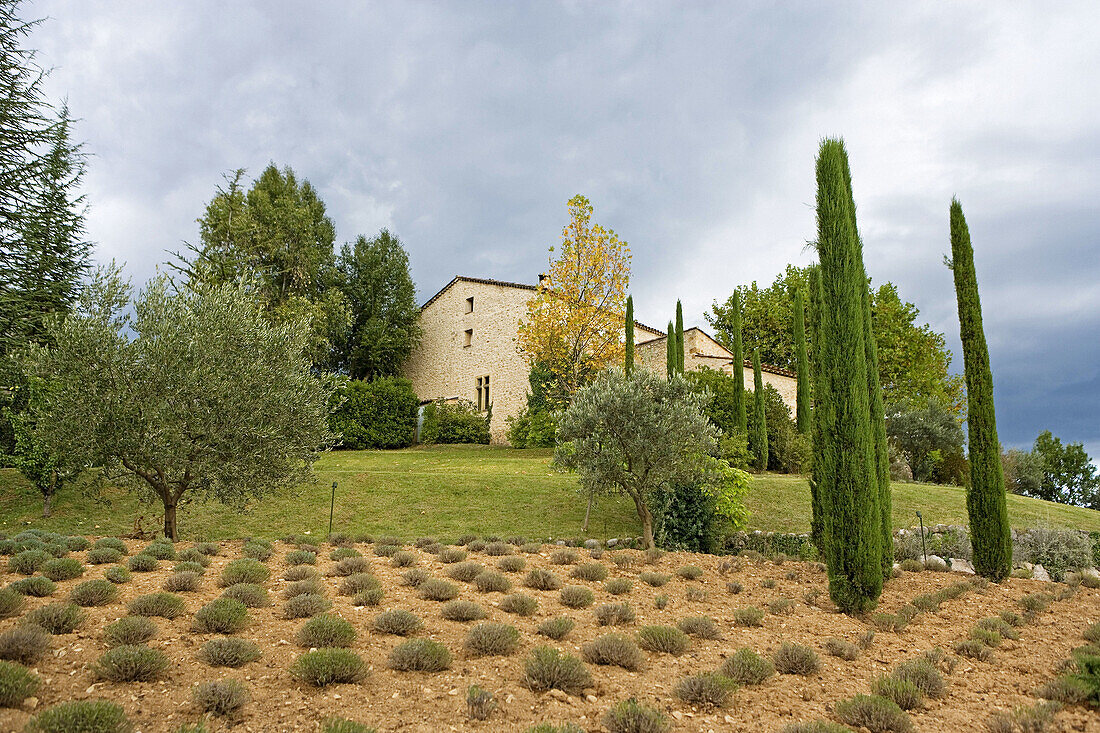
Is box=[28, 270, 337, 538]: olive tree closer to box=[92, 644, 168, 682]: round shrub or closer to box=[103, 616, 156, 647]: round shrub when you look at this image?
box=[103, 616, 156, 647]: round shrub

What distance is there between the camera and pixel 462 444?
1249 inches

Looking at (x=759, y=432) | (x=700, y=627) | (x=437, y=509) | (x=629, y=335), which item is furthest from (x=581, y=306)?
(x=700, y=627)

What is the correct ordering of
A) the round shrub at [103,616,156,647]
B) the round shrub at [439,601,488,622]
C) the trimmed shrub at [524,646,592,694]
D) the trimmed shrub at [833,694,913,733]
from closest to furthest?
1. the trimmed shrub at [833,694,913,733]
2. the trimmed shrub at [524,646,592,694]
3. the round shrub at [103,616,156,647]
4. the round shrub at [439,601,488,622]

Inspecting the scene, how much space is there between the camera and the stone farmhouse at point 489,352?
97.3ft

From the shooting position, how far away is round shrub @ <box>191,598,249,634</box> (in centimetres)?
559

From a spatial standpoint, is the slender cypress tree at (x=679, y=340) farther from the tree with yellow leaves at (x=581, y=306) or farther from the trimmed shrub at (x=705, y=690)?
the trimmed shrub at (x=705, y=690)

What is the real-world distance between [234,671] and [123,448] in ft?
24.5

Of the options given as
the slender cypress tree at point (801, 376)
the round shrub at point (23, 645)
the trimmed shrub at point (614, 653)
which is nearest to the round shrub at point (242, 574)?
the round shrub at point (23, 645)

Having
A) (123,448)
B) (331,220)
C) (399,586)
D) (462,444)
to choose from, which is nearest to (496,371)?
(462,444)

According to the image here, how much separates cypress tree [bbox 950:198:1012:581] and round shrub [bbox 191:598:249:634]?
38.6 feet

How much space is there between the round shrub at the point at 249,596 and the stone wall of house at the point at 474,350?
76.9 ft

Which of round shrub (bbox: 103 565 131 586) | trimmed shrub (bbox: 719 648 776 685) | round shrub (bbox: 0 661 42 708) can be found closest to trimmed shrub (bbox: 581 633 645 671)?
trimmed shrub (bbox: 719 648 776 685)

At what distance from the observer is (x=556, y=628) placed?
605cm

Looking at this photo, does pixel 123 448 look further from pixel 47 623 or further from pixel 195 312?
pixel 47 623
